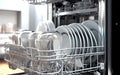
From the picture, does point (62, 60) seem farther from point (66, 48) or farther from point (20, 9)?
point (20, 9)

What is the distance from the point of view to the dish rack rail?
1.53ft

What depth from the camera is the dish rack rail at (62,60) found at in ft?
1.53

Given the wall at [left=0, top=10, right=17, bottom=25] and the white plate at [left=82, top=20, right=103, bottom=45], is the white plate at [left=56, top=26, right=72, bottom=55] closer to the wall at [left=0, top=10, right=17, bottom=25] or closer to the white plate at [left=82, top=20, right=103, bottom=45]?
the white plate at [left=82, top=20, right=103, bottom=45]

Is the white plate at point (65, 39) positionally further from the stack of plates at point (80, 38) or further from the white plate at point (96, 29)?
Result: the white plate at point (96, 29)

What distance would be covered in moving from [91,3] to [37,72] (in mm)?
398

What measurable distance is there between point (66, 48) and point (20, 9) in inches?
87.6

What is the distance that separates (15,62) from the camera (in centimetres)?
66

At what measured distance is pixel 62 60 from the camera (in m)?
0.46

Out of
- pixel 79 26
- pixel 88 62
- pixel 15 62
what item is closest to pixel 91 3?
pixel 79 26
